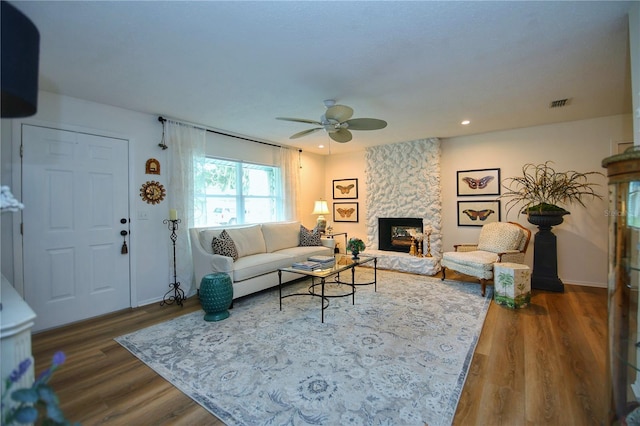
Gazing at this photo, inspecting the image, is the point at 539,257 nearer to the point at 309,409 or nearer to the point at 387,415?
the point at 387,415

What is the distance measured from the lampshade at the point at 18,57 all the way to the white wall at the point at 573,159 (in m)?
5.32

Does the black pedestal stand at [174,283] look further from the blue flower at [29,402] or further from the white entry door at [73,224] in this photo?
the blue flower at [29,402]

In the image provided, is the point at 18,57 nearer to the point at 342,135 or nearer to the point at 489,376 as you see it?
the point at 342,135

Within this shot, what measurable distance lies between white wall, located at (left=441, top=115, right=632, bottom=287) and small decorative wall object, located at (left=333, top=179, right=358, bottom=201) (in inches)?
90.1

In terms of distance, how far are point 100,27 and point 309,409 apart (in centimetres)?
277

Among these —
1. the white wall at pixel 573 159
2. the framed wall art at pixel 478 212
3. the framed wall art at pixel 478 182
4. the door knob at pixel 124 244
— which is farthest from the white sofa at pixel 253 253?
the white wall at pixel 573 159

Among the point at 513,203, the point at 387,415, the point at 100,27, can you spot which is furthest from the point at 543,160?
the point at 100,27

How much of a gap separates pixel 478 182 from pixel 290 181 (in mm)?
3358

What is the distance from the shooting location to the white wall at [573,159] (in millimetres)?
3979

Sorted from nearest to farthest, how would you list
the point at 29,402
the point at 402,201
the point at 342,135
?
the point at 29,402 < the point at 342,135 < the point at 402,201

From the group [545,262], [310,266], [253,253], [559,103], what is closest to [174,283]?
[253,253]

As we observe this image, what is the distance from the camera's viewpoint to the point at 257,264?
3723 millimetres

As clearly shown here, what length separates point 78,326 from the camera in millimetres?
2961

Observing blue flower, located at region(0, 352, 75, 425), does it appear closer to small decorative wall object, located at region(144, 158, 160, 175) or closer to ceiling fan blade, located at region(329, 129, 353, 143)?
ceiling fan blade, located at region(329, 129, 353, 143)
